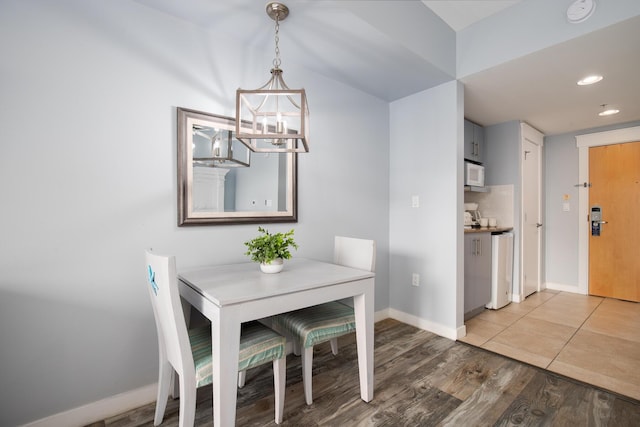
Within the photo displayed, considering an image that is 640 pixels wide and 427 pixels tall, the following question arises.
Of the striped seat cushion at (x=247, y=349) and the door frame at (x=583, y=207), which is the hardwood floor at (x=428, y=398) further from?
the door frame at (x=583, y=207)

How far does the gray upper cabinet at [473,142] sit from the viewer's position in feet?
11.5

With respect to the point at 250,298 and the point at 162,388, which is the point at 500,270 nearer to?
the point at 250,298

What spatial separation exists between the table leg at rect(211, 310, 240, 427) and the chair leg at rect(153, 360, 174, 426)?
416mm

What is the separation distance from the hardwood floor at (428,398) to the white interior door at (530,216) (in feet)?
6.53

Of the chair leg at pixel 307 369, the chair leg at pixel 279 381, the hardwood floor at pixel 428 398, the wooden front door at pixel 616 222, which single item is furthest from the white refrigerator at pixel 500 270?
the chair leg at pixel 279 381

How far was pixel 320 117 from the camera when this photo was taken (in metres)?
2.42

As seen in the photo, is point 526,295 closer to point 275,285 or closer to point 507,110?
point 507,110

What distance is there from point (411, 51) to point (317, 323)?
75.7 inches

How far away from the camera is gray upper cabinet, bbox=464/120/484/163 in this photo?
11.5 feet

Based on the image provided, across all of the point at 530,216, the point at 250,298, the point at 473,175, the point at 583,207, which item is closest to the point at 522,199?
the point at 530,216

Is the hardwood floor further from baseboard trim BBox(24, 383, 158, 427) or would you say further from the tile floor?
the tile floor

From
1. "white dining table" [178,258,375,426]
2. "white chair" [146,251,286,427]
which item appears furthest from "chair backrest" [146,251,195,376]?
"white dining table" [178,258,375,426]

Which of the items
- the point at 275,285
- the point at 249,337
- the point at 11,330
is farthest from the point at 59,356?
the point at 275,285

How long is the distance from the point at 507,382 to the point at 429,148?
1.86 metres
